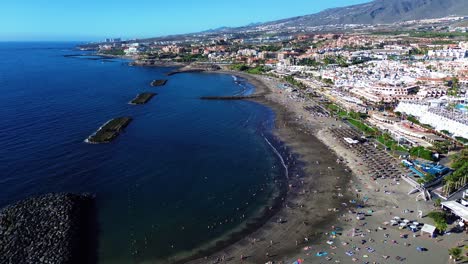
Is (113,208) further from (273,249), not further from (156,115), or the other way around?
(156,115)

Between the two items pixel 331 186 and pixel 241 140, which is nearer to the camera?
pixel 331 186

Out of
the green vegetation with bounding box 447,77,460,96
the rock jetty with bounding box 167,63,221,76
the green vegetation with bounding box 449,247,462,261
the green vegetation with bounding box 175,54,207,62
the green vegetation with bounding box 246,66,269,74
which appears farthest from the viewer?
the green vegetation with bounding box 175,54,207,62

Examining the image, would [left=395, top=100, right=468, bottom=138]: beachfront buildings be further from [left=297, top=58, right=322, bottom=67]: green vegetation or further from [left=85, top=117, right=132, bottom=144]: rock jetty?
[left=297, top=58, right=322, bottom=67]: green vegetation

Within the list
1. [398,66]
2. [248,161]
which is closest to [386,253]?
[248,161]

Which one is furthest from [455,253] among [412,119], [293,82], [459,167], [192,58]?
[192,58]

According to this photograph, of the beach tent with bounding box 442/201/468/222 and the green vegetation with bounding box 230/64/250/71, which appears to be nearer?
the beach tent with bounding box 442/201/468/222

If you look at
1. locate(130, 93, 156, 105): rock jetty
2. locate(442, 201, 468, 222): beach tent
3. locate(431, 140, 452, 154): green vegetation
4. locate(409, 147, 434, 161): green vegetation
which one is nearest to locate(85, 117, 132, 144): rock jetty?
locate(130, 93, 156, 105): rock jetty

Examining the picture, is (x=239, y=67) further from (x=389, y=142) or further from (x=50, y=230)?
(x=50, y=230)

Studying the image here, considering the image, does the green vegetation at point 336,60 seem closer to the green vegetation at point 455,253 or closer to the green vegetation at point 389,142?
the green vegetation at point 389,142
